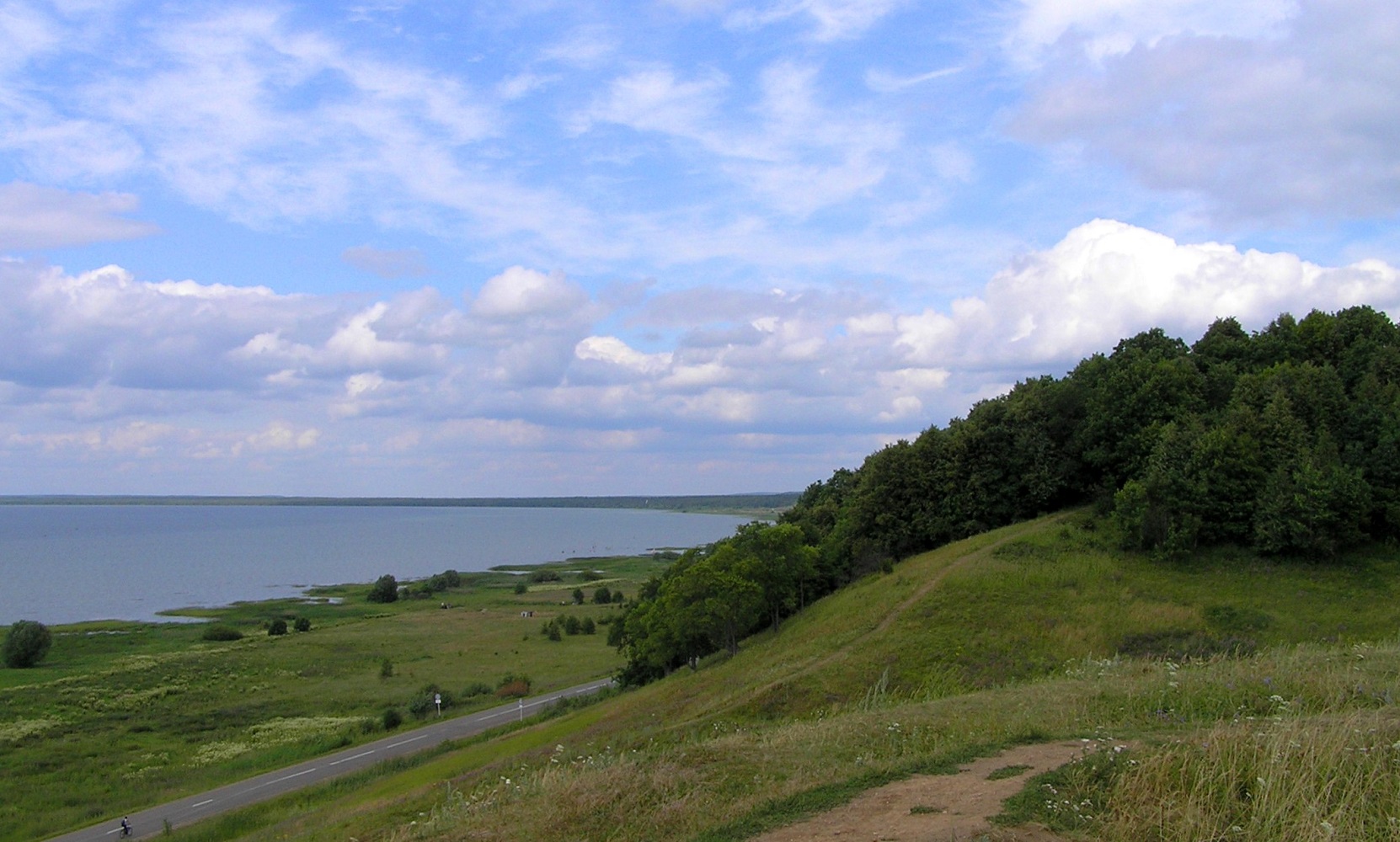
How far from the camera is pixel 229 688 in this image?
60406mm

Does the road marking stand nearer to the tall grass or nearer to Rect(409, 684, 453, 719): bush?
Rect(409, 684, 453, 719): bush

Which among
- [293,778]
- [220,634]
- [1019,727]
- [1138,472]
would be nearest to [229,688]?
[220,634]

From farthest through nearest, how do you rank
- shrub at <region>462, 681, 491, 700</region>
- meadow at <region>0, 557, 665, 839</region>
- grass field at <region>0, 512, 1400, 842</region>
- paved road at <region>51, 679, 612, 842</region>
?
shrub at <region>462, 681, 491, 700</region>
meadow at <region>0, 557, 665, 839</region>
paved road at <region>51, 679, 612, 842</region>
grass field at <region>0, 512, 1400, 842</region>

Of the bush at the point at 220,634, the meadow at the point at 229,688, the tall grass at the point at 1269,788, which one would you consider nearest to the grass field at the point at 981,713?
the tall grass at the point at 1269,788

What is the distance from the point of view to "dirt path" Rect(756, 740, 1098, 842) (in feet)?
24.1

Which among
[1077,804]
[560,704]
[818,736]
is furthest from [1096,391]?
[1077,804]

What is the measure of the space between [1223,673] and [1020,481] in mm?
40004

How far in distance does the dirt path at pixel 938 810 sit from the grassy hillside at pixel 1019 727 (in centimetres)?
32

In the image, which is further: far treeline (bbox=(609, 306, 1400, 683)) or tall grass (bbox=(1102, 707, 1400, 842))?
far treeline (bbox=(609, 306, 1400, 683))

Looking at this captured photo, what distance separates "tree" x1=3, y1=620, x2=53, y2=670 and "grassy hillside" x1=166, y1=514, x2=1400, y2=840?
2069 inches

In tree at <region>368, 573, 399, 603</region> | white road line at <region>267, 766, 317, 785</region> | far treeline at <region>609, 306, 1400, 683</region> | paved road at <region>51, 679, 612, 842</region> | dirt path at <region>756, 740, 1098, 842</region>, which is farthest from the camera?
tree at <region>368, 573, 399, 603</region>

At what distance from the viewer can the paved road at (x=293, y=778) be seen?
31422mm

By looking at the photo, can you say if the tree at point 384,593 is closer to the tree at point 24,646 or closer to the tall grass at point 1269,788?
the tree at point 24,646

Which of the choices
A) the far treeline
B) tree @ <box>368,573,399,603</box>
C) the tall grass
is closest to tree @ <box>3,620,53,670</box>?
tree @ <box>368,573,399,603</box>
